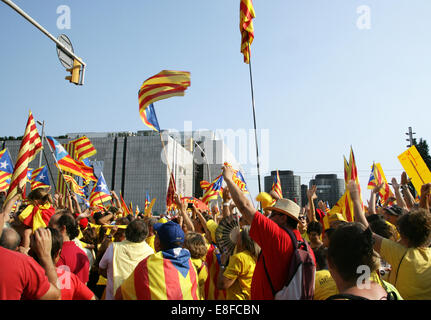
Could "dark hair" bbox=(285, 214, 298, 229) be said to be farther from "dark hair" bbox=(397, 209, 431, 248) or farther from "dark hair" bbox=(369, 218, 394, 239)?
"dark hair" bbox=(369, 218, 394, 239)

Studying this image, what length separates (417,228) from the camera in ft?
10.2

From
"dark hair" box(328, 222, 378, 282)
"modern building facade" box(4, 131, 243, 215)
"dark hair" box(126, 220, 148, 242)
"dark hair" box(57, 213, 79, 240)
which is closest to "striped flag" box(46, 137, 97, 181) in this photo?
"dark hair" box(57, 213, 79, 240)

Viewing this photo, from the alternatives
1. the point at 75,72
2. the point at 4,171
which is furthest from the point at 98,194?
the point at 75,72

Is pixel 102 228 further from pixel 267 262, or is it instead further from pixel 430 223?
pixel 430 223

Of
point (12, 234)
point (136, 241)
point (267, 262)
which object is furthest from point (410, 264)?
point (12, 234)

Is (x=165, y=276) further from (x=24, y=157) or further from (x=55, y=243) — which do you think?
(x=24, y=157)

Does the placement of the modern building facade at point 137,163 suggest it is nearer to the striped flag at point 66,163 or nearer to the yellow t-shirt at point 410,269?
the striped flag at point 66,163

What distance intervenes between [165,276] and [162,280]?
0.15 feet

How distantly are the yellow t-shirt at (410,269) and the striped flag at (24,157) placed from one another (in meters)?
4.76

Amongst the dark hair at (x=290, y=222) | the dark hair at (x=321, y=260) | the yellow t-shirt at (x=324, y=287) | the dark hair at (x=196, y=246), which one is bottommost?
the yellow t-shirt at (x=324, y=287)

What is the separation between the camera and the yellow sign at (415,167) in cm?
712

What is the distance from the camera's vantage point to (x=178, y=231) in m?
3.22

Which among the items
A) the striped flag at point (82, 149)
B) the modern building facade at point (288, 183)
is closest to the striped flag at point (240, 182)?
the striped flag at point (82, 149)

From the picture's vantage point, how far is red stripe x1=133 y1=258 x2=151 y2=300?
280 cm
